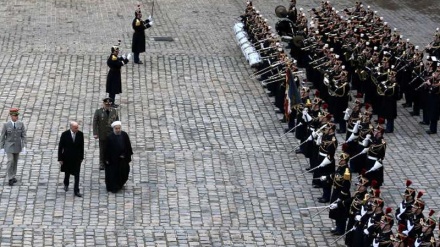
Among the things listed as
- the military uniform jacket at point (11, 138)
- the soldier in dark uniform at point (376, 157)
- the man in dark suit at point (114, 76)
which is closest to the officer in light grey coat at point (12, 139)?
the military uniform jacket at point (11, 138)

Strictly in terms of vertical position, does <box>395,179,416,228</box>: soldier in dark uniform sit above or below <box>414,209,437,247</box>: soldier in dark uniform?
below

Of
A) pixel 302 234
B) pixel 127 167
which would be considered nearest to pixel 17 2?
pixel 127 167

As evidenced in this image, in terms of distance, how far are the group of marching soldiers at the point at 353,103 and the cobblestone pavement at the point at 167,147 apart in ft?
1.52

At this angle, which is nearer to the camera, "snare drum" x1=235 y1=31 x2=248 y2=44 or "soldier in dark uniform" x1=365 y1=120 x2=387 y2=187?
"soldier in dark uniform" x1=365 y1=120 x2=387 y2=187

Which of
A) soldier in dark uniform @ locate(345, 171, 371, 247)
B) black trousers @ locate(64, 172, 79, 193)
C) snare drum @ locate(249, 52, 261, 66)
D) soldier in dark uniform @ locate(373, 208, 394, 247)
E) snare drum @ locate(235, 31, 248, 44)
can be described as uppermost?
soldier in dark uniform @ locate(373, 208, 394, 247)

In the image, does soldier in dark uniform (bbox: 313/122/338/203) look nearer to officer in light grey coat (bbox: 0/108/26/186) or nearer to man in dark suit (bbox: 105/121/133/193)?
man in dark suit (bbox: 105/121/133/193)

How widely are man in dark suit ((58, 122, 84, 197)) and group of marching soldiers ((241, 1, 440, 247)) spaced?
4.01 meters

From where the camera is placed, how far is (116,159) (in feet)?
63.1

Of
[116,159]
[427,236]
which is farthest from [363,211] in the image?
[116,159]

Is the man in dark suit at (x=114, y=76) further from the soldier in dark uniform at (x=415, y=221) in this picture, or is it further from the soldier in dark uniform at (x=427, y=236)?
the soldier in dark uniform at (x=427, y=236)

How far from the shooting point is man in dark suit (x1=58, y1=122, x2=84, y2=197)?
62.5 ft

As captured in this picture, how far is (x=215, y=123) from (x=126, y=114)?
74.1 inches

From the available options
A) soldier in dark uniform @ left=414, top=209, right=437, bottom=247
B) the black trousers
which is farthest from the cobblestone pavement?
soldier in dark uniform @ left=414, top=209, right=437, bottom=247

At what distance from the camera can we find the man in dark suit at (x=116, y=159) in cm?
1920
